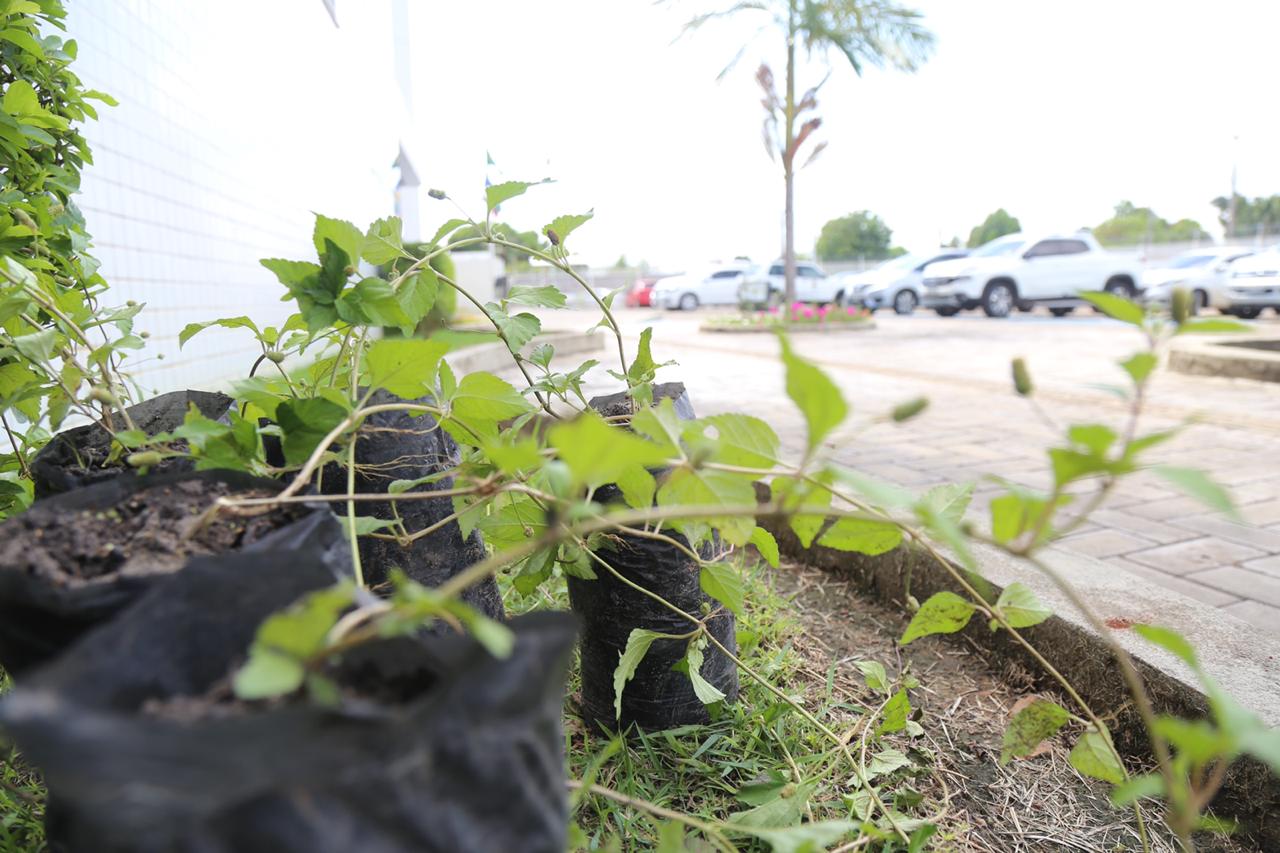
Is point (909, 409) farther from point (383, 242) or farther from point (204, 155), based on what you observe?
point (204, 155)

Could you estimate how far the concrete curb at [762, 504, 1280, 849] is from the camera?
1.32m

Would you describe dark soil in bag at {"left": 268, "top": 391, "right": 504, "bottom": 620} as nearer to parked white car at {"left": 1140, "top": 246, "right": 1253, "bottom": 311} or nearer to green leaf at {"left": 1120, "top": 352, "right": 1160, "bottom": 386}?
green leaf at {"left": 1120, "top": 352, "right": 1160, "bottom": 386}

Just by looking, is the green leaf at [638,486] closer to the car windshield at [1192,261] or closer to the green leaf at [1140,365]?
the green leaf at [1140,365]

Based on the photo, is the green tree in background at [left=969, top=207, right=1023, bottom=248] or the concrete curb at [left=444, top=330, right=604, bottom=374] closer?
the concrete curb at [left=444, top=330, right=604, bottom=374]

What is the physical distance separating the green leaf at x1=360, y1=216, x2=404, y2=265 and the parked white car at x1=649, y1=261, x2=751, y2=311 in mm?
23750

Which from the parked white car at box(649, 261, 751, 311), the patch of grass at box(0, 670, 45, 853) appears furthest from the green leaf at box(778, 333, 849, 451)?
the parked white car at box(649, 261, 751, 311)

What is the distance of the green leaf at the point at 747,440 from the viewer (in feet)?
2.35

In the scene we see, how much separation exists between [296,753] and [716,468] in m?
0.36

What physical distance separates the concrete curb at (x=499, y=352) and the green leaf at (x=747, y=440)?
4659mm

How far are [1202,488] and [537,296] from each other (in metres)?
0.91

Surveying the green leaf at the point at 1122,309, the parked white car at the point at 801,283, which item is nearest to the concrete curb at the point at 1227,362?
the green leaf at the point at 1122,309

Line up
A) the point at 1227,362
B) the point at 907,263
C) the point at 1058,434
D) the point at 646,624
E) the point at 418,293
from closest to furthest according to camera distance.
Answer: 1. the point at 418,293
2. the point at 646,624
3. the point at 1058,434
4. the point at 1227,362
5. the point at 907,263

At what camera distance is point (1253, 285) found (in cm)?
1428

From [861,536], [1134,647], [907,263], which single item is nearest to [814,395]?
[861,536]
